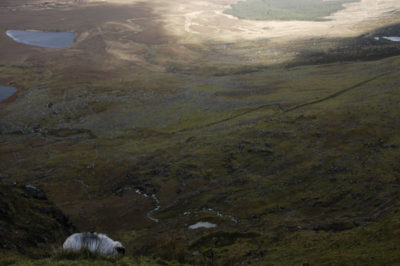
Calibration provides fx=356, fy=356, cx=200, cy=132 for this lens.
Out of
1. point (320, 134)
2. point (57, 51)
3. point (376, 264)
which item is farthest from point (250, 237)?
point (57, 51)

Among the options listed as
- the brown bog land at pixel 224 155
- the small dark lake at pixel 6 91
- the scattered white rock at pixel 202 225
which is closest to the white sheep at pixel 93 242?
the brown bog land at pixel 224 155

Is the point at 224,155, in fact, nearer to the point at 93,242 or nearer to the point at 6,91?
the point at 93,242

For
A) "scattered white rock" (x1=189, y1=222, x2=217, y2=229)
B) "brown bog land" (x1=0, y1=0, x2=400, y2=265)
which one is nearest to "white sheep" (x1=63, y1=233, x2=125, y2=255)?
"brown bog land" (x1=0, y1=0, x2=400, y2=265)

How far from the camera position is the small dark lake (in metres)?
135

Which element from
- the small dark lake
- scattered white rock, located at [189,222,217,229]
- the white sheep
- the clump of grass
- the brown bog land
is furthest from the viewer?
the small dark lake

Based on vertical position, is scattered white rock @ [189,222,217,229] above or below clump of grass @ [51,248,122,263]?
below

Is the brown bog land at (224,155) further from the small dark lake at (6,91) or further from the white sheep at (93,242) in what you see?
the small dark lake at (6,91)

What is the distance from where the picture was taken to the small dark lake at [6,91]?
134625 mm

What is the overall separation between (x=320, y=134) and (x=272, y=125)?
11.9 meters

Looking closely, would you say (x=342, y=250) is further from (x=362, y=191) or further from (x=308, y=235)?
(x=362, y=191)

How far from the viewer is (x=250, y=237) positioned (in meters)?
36.5

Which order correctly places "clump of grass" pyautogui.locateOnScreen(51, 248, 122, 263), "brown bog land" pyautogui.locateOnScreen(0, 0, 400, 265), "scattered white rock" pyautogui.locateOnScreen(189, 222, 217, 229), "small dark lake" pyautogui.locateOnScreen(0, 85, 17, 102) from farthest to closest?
"small dark lake" pyautogui.locateOnScreen(0, 85, 17, 102) → "scattered white rock" pyautogui.locateOnScreen(189, 222, 217, 229) → "brown bog land" pyautogui.locateOnScreen(0, 0, 400, 265) → "clump of grass" pyautogui.locateOnScreen(51, 248, 122, 263)

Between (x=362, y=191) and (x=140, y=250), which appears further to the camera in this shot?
(x=362, y=191)

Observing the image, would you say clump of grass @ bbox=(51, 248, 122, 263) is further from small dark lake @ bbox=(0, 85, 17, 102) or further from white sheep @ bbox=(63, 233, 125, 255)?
small dark lake @ bbox=(0, 85, 17, 102)
